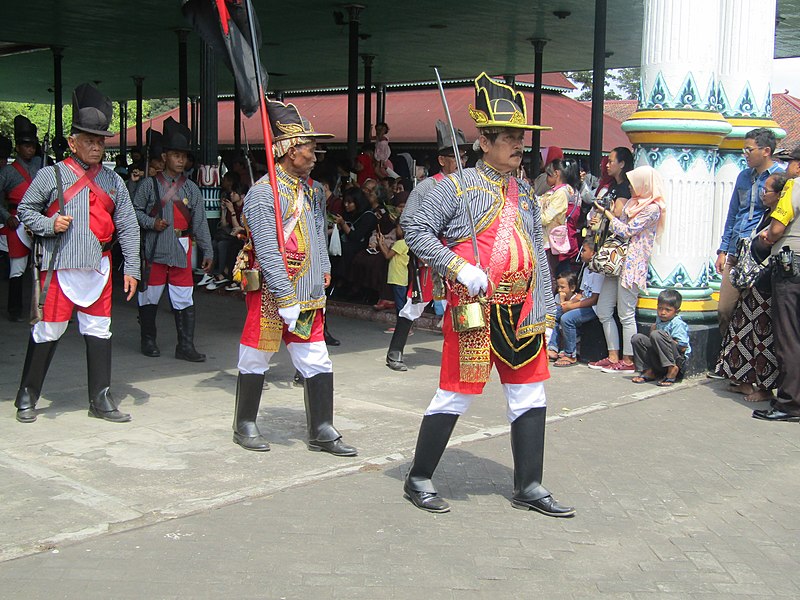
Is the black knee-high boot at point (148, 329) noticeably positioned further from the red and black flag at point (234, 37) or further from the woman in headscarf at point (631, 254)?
the woman in headscarf at point (631, 254)

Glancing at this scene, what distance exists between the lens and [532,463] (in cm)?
489

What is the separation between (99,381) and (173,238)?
2327 millimetres

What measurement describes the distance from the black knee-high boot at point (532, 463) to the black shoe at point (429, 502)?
1.33ft

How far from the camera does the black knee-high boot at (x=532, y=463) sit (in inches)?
191

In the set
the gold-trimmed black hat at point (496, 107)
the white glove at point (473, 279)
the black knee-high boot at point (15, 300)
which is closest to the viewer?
the white glove at point (473, 279)

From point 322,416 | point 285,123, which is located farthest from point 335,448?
point 285,123

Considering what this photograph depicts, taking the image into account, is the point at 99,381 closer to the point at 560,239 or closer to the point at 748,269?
the point at 748,269

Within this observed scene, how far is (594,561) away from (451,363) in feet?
3.82

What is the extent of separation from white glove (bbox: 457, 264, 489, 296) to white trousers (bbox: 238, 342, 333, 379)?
54.9 inches

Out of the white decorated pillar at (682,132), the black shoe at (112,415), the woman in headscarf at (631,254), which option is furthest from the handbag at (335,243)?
the black shoe at (112,415)

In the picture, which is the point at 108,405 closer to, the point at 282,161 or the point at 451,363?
the point at 282,161

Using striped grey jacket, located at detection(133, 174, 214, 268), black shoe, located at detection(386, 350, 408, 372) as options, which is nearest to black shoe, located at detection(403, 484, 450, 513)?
black shoe, located at detection(386, 350, 408, 372)

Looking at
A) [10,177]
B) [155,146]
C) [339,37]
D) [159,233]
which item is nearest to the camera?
[159,233]

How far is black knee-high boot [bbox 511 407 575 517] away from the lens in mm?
4859
